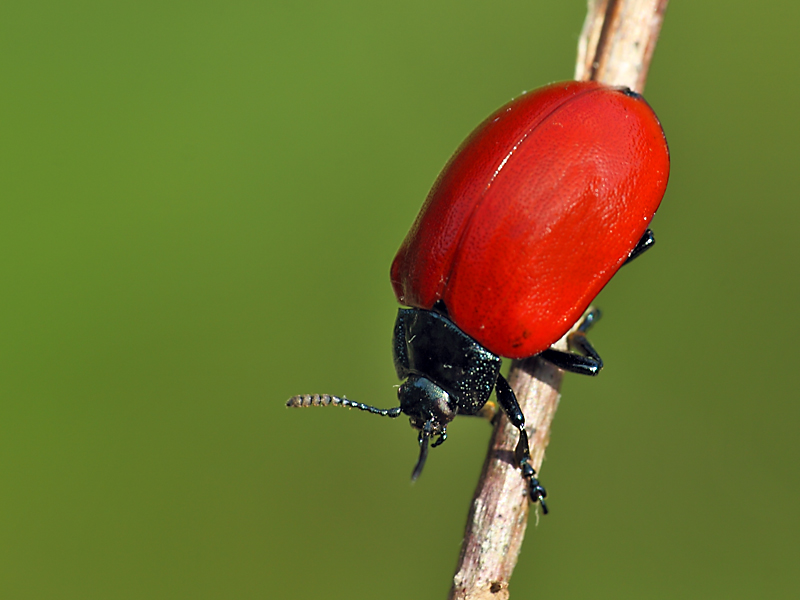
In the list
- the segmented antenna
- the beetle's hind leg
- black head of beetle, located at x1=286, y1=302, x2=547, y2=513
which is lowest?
the segmented antenna

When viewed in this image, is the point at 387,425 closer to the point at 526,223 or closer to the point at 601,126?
the point at 526,223

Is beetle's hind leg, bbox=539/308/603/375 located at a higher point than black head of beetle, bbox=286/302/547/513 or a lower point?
higher

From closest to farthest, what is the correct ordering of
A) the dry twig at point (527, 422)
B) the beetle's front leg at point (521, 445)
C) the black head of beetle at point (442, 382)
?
1. the dry twig at point (527, 422)
2. the beetle's front leg at point (521, 445)
3. the black head of beetle at point (442, 382)

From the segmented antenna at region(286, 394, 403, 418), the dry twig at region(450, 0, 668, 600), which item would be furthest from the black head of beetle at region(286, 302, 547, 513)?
the dry twig at region(450, 0, 668, 600)

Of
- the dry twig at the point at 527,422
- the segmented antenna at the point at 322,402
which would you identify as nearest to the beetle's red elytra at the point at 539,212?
the dry twig at the point at 527,422

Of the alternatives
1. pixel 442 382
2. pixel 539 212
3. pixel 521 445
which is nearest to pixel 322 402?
pixel 442 382

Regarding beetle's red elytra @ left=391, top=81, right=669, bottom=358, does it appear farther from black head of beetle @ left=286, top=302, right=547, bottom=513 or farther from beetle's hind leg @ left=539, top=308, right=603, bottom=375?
beetle's hind leg @ left=539, top=308, right=603, bottom=375

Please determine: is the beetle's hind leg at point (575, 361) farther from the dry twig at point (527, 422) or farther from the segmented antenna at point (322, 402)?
the segmented antenna at point (322, 402)
